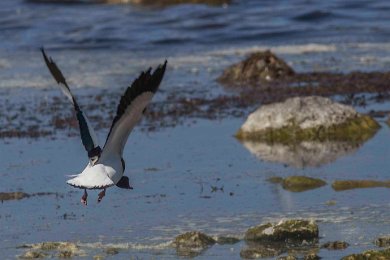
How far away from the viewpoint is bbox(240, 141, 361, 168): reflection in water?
15938 millimetres

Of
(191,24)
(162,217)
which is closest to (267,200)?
(162,217)

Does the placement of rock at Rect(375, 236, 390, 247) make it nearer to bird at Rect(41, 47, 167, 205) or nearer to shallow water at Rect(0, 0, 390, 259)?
shallow water at Rect(0, 0, 390, 259)

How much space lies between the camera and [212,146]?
16984 mm

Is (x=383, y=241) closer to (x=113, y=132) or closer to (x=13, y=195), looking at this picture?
(x=113, y=132)

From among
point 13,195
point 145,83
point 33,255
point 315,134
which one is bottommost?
point 33,255

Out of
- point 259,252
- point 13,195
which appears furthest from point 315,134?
point 259,252

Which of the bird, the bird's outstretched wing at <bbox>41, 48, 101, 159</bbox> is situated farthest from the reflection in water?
the bird's outstretched wing at <bbox>41, 48, 101, 159</bbox>

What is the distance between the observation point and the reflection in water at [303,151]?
627 inches

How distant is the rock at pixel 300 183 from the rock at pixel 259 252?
2.72 metres

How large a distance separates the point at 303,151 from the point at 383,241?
5.11 m

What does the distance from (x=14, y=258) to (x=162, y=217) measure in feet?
6.74

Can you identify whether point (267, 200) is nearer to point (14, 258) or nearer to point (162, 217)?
point (162, 217)

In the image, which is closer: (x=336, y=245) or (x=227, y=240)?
(x=336, y=245)

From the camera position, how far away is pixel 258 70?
76.1 ft
